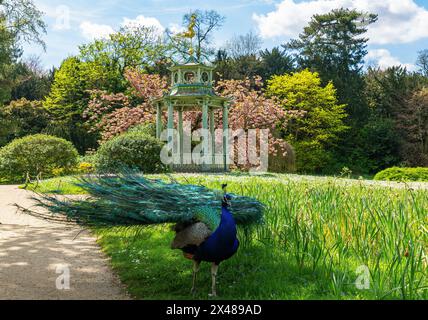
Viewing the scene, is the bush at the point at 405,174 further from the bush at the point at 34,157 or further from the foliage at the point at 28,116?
the foliage at the point at 28,116

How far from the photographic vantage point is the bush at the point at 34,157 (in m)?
17.5

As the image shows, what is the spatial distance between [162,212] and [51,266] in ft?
7.10

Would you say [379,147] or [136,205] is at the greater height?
[379,147]

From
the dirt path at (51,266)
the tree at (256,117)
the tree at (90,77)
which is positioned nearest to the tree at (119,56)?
the tree at (90,77)

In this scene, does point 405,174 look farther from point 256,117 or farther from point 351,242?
point 351,242

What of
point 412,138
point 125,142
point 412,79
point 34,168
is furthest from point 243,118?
point 412,79

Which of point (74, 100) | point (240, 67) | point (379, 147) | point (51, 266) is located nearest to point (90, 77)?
point (74, 100)

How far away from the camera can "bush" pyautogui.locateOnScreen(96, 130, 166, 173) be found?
15914 mm

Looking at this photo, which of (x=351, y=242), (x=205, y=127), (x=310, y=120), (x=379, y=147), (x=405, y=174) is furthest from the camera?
(x=379, y=147)

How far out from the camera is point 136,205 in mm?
3717

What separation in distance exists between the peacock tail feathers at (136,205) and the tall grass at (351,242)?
2.17 feet

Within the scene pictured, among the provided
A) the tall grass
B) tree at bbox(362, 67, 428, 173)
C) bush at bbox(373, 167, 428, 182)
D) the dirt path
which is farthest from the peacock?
tree at bbox(362, 67, 428, 173)

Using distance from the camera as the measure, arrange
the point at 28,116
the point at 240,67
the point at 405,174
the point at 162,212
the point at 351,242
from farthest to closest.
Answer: the point at 240,67, the point at 28,116, the point at 405,174, the point at 351,242, the point at 162,212
